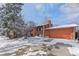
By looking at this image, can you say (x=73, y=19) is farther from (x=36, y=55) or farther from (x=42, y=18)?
(x=36, y=55)

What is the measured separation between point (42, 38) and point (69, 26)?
212 mm

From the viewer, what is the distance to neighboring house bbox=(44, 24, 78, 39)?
1.16m

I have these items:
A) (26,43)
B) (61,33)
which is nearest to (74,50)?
(61,33)

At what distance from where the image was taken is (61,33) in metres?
1.17

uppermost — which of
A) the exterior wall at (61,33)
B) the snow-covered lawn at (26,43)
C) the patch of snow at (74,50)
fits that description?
the exterior wall at (61,33)

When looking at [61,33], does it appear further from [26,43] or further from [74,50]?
[26,43]

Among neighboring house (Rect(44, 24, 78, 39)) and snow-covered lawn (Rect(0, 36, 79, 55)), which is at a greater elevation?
neighboring house (Rect(44, 24, 78, 39))

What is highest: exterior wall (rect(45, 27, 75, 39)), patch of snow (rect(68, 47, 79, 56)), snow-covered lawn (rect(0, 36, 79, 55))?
exterior wall (rect(45, 27, 75, 39))

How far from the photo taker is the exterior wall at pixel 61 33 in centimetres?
116

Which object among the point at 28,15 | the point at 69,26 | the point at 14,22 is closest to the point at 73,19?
the point at 69,26

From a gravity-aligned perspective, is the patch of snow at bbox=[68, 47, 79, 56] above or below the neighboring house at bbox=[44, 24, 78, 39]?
below

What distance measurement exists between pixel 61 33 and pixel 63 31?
20mm

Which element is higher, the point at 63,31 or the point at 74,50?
the point at 63,31

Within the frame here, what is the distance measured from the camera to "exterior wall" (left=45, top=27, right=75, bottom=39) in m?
1.16
